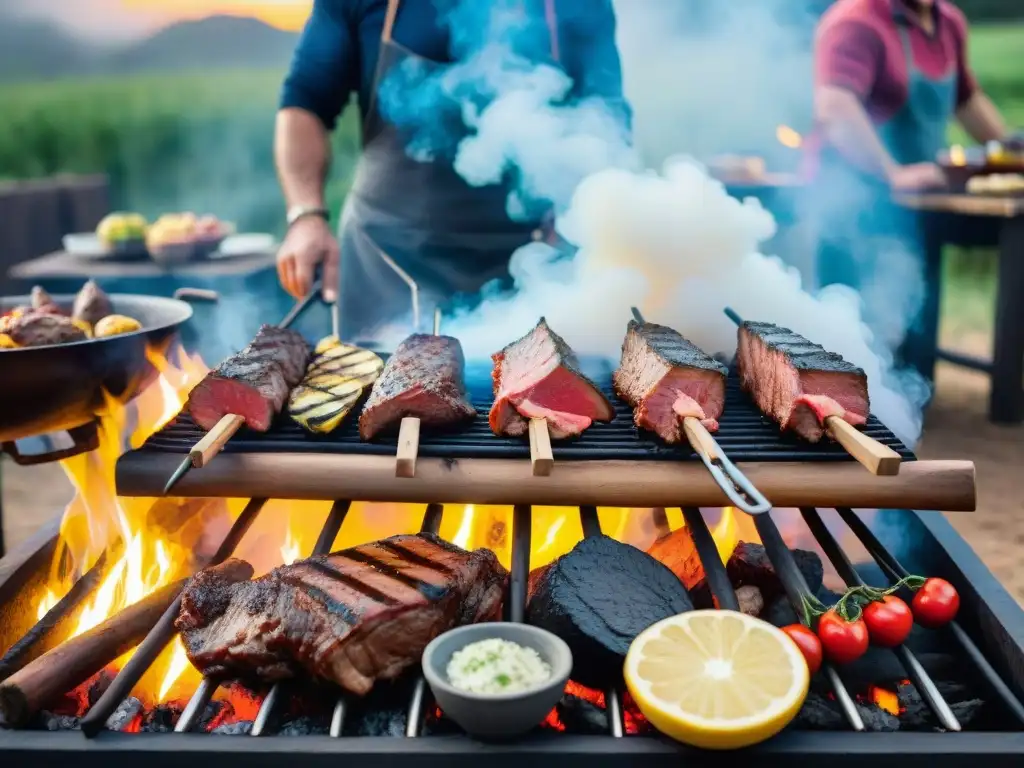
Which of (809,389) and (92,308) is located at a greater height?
(92,308)

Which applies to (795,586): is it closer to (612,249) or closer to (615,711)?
(615,711)

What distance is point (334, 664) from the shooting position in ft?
6.41

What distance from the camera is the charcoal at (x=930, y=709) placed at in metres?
2.14

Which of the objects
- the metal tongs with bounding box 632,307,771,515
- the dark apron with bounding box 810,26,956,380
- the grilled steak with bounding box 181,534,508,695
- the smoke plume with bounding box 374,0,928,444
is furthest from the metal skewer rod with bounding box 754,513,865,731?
the dark apron with bounding box 810,26,956,380

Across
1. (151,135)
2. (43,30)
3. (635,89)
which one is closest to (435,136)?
(151,135)

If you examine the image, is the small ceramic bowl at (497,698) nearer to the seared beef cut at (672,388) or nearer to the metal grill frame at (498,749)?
the metal grill frame at (498,749)

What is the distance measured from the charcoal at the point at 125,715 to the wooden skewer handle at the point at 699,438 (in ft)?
5.43

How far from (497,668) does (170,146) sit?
1351cm

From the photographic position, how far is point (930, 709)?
2.12m

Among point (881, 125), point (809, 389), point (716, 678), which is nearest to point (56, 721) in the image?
point (716, 678)

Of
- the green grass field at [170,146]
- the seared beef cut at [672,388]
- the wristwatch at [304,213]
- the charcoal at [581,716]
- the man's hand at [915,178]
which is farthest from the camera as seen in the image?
the green grass field at [170,146]

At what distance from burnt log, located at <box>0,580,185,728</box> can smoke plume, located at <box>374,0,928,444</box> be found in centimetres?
161

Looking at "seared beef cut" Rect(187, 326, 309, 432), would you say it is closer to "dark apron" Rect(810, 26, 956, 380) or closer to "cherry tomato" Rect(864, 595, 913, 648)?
"cherry tomato" Rect(864, 595, 913, 648)

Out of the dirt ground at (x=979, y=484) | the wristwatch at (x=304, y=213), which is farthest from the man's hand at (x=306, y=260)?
the dirt ground at (x=979, y=484)
